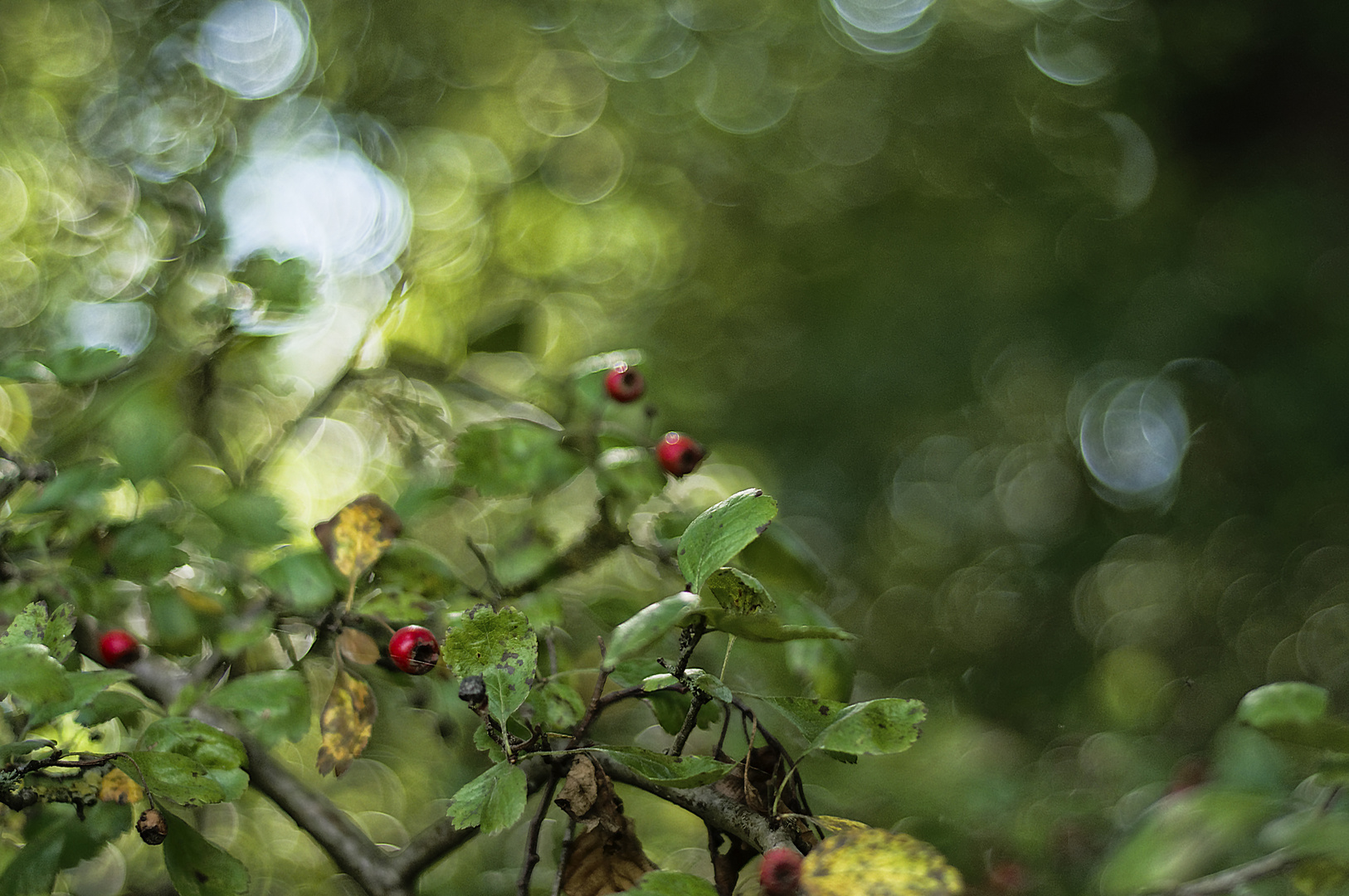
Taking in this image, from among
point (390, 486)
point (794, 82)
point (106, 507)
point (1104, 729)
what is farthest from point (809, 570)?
point (794, 82)

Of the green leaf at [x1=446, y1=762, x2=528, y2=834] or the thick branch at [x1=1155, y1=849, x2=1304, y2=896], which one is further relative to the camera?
the thick branch at [x1=1155, y1=849, x2=1304, y2=896]

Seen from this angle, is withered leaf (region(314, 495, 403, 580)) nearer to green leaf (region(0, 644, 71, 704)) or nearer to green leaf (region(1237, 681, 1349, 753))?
green leaf (region(0, 644, 71, 704))

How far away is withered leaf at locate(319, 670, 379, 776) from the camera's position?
73 cm

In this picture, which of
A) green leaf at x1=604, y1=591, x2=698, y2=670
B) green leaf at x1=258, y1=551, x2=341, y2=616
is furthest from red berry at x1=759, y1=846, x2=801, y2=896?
green leaf at x1=258, y1=551, x2=341, y2=616

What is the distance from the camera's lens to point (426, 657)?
0.78 meters

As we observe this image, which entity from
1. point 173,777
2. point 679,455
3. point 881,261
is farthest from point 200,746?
point 881,261

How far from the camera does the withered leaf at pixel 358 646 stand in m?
0.77

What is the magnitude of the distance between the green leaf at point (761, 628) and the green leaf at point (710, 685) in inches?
1.7

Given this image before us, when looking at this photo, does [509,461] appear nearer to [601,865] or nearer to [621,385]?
[621,385]

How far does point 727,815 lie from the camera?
1.98 ft

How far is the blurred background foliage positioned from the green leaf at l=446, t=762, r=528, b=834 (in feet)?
4.08

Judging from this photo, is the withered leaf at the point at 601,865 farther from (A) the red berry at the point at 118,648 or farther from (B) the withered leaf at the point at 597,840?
(A) the red berry at the point at 118,648

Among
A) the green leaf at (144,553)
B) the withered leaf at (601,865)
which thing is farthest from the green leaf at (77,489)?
the withered leaf at (601,865)

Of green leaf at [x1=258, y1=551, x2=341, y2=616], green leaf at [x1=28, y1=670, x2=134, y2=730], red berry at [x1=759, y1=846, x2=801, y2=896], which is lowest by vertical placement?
green leaf at [x1=258, y1=551, x2=341, y2=616]
